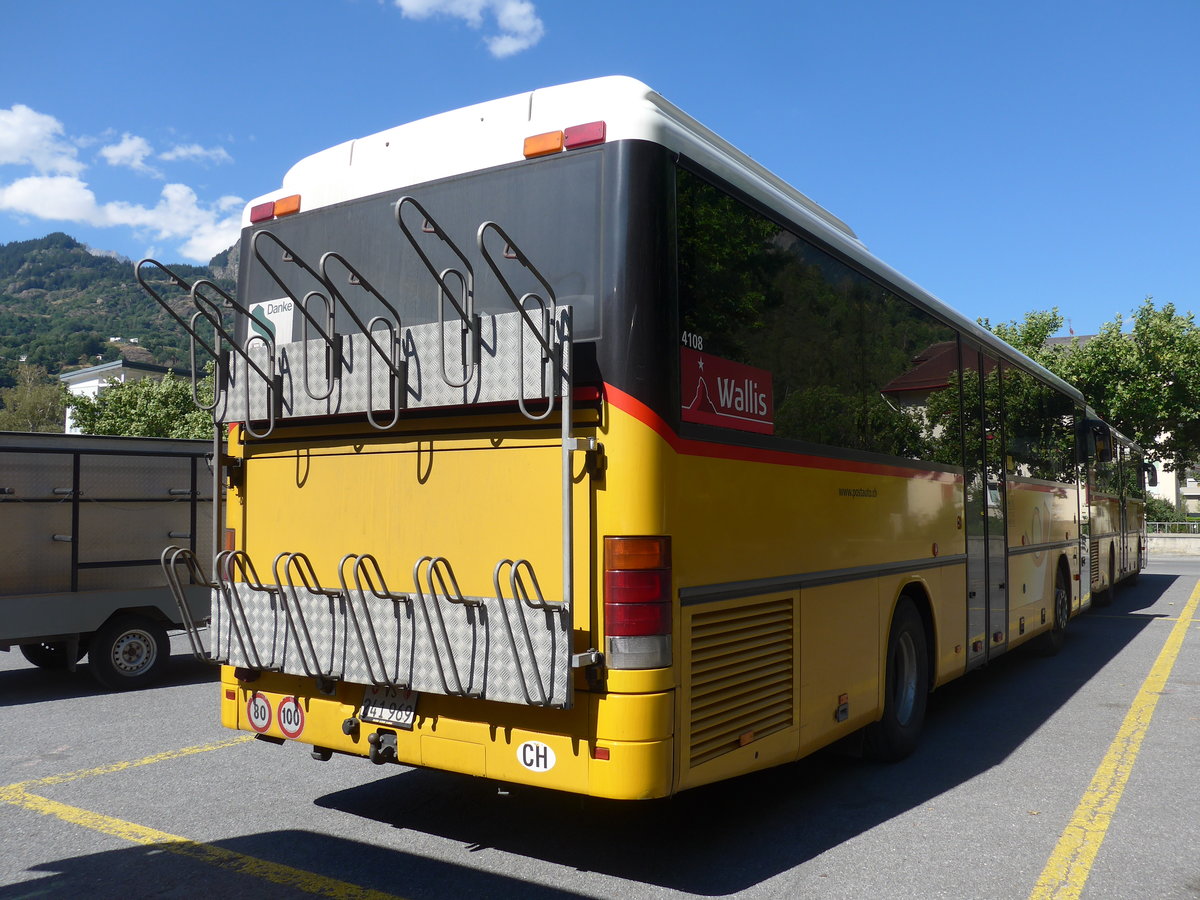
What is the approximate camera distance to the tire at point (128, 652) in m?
9.02

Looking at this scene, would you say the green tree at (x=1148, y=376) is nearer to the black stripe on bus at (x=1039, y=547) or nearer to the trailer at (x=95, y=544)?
the black stripe on bus at (x=1039, y=547)

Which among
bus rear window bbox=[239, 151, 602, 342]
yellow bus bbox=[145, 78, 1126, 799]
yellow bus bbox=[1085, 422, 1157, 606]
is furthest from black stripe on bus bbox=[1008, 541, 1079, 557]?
bus rear window bbox=[239, 151, 602, 342]

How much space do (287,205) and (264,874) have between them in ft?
11.0

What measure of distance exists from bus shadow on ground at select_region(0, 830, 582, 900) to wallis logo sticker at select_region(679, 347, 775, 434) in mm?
2126

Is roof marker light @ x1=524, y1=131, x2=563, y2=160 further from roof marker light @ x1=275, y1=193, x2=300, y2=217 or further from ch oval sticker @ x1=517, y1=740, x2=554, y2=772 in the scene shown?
ch oval sticker @ x1=517, y1=740, x2=554, y2=772

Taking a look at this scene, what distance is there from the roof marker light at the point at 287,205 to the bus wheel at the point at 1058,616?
29.5 feet

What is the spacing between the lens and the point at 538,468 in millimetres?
4234

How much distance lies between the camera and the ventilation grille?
425cm

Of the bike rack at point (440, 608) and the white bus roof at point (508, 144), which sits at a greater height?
the white bus roof at point (508, 144)

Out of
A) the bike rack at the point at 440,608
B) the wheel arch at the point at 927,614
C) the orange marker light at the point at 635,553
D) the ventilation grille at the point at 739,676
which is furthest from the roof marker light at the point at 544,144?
the wheel arch at the point at 927,614

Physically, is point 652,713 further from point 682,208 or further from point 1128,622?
point 1128,622

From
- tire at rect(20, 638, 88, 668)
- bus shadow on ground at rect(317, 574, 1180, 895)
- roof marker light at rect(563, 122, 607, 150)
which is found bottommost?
bus shadow on ground at rect(317, 574, 1180, 895)

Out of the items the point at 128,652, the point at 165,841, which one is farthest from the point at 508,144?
the point at 128,652

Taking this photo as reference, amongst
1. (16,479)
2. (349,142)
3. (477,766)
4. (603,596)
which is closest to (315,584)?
(477,766)
